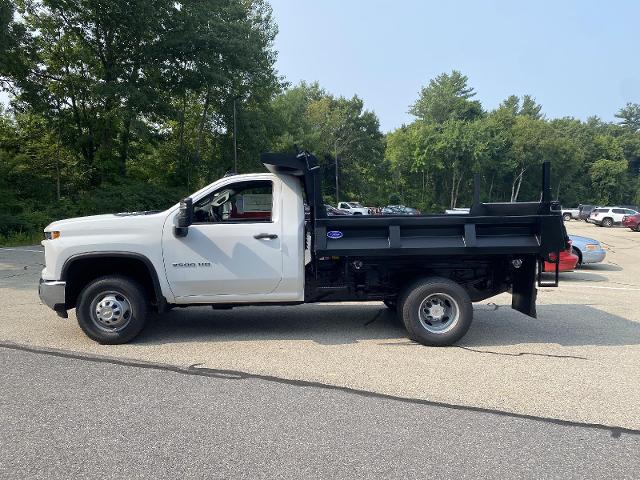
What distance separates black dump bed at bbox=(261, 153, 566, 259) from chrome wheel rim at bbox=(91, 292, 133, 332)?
2.43 metres

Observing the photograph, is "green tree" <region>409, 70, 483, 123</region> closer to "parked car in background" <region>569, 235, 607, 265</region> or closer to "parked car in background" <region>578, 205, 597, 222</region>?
"parked car in background" <region>578, 205, 597, 222</region>

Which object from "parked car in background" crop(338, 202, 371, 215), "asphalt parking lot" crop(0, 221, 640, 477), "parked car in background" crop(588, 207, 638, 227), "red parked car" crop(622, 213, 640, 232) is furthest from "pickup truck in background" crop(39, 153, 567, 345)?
"parked car in background" crop(588, 207, 638, 227)

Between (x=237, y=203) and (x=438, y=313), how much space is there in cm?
289

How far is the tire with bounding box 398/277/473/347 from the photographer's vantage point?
6336mm

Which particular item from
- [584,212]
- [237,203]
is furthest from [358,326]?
[584,212]

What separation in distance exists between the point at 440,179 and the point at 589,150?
112 feet

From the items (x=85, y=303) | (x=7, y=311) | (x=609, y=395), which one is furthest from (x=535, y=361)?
(x=7, y=311)

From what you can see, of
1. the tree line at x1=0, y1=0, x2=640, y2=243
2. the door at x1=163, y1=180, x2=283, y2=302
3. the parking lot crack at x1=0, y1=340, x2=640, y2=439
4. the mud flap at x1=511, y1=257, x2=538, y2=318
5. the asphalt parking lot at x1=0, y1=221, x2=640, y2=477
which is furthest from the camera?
the tree line at x1=0, y1=0, x2=640, y2=243

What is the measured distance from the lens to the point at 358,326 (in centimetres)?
739

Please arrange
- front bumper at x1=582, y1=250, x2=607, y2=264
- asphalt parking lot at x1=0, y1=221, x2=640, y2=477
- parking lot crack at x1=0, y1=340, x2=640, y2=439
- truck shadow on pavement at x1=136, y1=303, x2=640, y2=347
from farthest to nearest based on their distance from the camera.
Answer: front bumper at x1=582, y1=250, x2=607, y2=264, truck shadow on pavement at x1=136, y1=303, x2=640, y2=347, asphalt parking lot at x1=0, y1=221, x2=640, y2=477, parking lot crack at x1=0, y1=340, x2=640, y2=439

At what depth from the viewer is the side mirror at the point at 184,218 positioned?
19.7ft

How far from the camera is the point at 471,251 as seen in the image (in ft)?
20.6

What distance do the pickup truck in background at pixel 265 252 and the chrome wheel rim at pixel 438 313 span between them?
14 millimetres

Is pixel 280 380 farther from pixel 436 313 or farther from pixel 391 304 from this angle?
pixel 391 304
